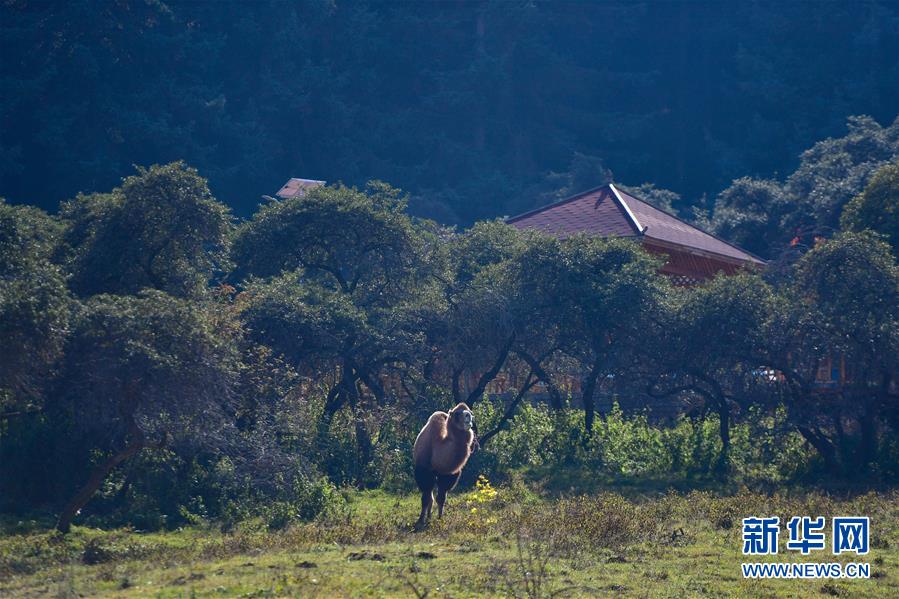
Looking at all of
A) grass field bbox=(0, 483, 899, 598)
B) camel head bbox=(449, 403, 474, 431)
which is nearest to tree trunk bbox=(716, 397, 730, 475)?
grass field bbox=(0, 483, 899, 598)


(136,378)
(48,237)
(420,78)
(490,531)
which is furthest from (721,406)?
(420,78)

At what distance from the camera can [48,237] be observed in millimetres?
17375

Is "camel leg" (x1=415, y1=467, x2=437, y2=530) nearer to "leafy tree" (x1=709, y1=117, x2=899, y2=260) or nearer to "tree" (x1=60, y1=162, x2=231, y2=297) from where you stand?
"tree" (x1=60, y1=162, x2=231, y2=297)

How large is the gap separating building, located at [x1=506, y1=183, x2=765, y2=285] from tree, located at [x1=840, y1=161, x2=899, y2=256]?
4051 millimetres

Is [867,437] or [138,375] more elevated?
[867,437]

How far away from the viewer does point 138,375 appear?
1242 centimetres

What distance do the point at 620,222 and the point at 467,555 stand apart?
17.1m

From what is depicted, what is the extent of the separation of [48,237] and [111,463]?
6511mm

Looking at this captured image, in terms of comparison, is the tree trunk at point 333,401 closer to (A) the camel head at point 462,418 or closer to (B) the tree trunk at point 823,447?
(A) the camel head at point 462,418

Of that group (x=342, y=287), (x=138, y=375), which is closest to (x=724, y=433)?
(x=342, y=287)

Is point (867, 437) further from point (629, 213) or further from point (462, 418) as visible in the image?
point (629, 213)

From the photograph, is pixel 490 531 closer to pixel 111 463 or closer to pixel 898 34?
pixel 111 463

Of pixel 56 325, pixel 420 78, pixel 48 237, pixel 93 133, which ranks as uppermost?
pixel 420 78

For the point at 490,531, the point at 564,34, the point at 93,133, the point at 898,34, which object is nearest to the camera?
the point at 490,531
